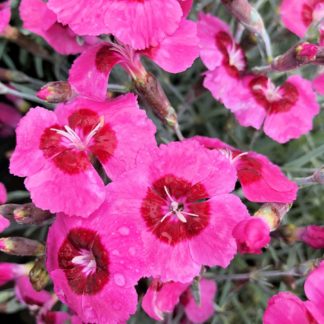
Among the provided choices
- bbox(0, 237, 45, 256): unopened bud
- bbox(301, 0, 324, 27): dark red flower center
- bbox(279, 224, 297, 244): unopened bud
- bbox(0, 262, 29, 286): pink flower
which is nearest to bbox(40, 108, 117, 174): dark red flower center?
bbox(0, 237, 45, 256): unopened bud

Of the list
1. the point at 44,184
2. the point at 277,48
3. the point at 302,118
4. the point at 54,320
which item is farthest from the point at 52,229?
the point at 277,48

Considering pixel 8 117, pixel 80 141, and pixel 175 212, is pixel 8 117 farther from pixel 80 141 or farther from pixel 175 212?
pixel 175 212

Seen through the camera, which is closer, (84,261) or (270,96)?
(84,261)

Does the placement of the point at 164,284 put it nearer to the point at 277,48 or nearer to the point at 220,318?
the point at 220,318

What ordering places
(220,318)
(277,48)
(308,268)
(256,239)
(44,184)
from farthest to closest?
1. (277,48)
2. (220,318)
3. (308,268)
4. (44,184)
5. (256,239)

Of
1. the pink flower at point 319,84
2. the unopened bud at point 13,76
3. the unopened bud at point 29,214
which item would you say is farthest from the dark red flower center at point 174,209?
the unopened bud at point 13,76

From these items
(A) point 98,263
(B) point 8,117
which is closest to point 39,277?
(A) point 98,263
